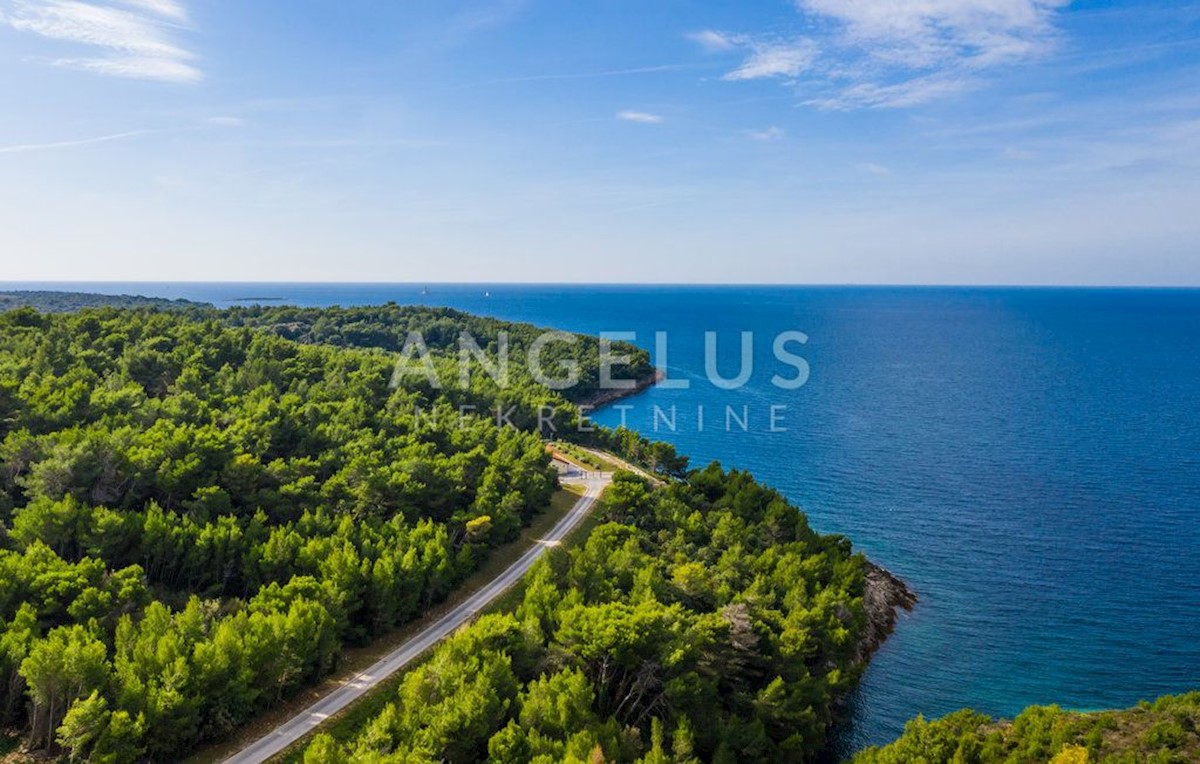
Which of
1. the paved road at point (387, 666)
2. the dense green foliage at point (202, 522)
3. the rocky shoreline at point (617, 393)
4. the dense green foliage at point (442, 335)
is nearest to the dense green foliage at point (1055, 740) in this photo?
the paved road at point (387, 666)

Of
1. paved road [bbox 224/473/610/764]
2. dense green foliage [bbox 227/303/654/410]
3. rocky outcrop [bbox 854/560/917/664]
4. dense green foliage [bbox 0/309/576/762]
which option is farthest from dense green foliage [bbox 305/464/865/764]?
dense green foliage [bbox 227/303/654/410]

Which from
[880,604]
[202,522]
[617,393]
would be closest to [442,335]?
[617,393]

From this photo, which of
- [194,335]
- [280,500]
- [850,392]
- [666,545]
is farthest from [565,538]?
[850,392]

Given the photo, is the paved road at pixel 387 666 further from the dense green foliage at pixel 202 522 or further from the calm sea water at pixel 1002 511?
the calm sea water at pixel 1002 511

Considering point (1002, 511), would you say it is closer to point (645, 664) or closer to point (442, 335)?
point (645, 664)

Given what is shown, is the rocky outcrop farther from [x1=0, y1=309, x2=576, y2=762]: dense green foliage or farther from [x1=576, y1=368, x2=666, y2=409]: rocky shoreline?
[x1=576, y1=368, x2=666, y2=409]: rocky shoreline

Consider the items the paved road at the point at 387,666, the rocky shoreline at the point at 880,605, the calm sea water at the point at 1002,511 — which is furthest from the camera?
the rocky shoreline at the point at 880,605

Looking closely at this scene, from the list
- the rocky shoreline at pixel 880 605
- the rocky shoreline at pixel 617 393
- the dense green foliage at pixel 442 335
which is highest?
the dense green foliage at pixel 442 335

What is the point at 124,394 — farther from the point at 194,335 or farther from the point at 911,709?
the point at 911,709
